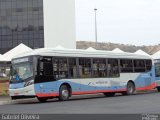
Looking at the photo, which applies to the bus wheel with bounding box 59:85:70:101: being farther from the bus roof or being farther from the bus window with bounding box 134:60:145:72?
the bus window with bounding box 134:60:145:72

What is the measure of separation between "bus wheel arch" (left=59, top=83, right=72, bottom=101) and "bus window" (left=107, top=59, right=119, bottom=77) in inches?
171

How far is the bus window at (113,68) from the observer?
3241cm

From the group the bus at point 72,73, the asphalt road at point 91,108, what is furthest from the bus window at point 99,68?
the asphalt road at point 91,108

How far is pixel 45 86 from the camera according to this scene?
89.1 ft

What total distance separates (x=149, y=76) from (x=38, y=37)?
62.9 metres

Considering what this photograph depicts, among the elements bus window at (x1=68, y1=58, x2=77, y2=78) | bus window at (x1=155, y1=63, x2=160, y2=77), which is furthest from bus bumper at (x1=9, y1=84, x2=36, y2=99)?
bus window at (x1=155, y1=63, x2=160, y2=77)

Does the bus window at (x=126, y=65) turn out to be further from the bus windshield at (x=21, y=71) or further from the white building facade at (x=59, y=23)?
the white building facade at (x=59, y=23)

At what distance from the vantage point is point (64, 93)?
2836cm

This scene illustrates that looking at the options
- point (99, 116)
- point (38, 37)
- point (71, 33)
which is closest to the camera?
point (99, 116)

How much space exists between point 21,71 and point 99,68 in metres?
5.97

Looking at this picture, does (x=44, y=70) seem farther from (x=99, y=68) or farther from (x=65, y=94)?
(x=99, y=68)

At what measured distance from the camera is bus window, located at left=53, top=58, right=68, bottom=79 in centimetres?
2795

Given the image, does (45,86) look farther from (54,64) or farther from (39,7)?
(39,7)

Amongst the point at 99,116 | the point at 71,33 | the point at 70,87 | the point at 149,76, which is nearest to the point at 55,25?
the point at 71,33
